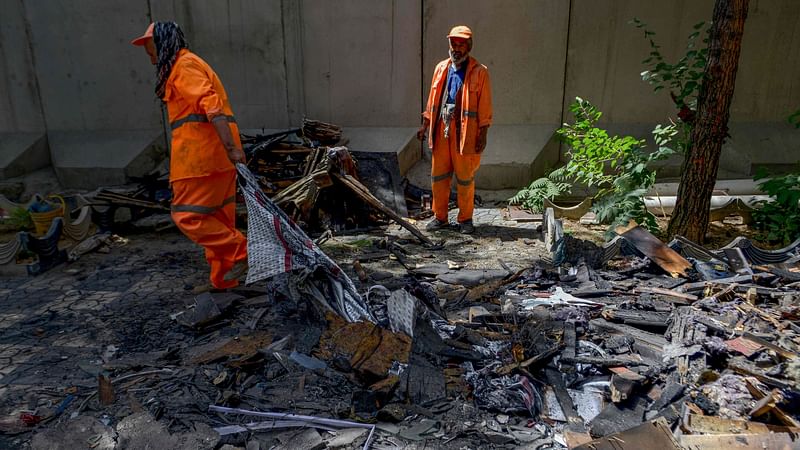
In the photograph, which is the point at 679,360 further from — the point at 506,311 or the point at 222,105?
the point at 222,105

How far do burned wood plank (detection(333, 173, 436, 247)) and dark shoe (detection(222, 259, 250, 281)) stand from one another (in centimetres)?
186

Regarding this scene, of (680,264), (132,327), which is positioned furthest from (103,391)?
(680,264)

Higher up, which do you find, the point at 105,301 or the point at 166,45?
the point at 166,45

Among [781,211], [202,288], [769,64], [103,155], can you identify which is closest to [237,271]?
[202,288]

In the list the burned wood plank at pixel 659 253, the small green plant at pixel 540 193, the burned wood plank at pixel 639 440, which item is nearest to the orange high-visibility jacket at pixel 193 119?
the burned wood plank at pixel 639 440

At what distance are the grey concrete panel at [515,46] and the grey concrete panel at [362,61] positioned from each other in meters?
0.30

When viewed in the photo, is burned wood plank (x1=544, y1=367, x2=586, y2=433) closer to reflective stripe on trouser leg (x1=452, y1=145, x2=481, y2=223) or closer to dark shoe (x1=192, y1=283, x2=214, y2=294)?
dark shoe (x1=192, y1=283, x2=214, y2=294)

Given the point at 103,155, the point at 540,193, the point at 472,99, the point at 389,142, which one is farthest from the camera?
the point at 103,155

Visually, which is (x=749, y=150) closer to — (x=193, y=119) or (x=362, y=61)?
(x=362, y=61)

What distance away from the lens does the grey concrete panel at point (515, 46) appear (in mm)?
7738

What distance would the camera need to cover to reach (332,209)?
6375mm

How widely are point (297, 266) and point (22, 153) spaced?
7.19 metres

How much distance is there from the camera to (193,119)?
13.5 feet

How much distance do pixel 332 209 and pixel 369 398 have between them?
12.3 feet
